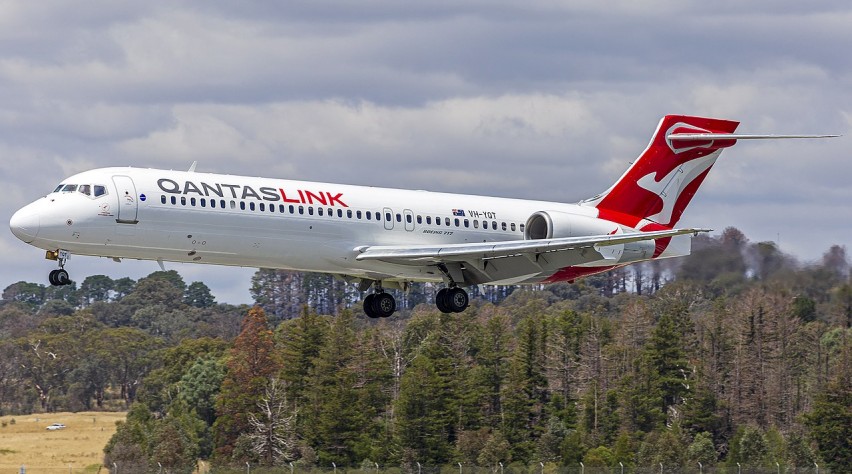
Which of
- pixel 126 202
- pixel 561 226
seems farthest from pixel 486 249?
pixel 126 202

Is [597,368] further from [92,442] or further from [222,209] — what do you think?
[222,209]

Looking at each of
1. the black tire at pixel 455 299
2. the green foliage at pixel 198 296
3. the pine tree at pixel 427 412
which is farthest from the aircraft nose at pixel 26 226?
the green foliage at pixel 198 296

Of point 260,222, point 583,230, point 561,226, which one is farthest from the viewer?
point 583,230

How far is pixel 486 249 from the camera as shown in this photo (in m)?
43.2

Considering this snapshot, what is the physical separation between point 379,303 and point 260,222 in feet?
22.9

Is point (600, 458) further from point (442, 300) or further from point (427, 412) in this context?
point (442, 300)

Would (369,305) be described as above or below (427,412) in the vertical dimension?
above

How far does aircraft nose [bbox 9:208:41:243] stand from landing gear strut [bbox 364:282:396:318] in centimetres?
1183

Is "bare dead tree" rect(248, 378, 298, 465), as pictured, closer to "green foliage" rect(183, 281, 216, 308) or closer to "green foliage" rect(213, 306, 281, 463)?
"green foliage" rect(213, 306, 281, 463)

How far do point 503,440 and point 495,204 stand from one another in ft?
142

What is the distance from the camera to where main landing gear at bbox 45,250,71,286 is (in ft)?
127

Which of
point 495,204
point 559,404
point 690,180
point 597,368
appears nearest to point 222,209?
point 495,204

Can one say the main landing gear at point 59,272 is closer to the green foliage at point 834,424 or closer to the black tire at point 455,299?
the black tire at point 455,299

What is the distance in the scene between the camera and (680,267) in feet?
167
